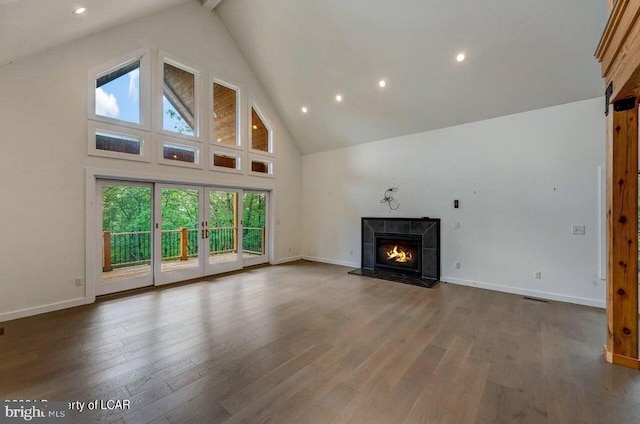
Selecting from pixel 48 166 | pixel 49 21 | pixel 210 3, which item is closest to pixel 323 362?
pixel 48 166

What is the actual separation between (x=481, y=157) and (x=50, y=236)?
702 centimetres

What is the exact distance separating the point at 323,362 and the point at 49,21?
15.8 ft

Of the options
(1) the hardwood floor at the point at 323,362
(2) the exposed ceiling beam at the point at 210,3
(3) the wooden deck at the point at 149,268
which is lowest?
(1) the hardwood floor at the point at 323,362

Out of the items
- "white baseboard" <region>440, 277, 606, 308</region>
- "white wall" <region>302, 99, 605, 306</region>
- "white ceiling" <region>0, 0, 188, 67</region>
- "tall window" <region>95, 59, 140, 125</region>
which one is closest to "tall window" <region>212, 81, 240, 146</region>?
"tall window" <region>95, 59, 140, 125</region>

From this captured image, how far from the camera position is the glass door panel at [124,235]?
4.28 metres

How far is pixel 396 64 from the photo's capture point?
4.51 m

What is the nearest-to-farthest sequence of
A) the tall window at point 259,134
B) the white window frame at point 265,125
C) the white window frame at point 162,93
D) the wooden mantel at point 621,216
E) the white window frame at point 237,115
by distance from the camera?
the wooden mantel at point 621,216
the white window frame at point 162,93
the white window frame at point 237,115
the white window frame at point 265,125
the tall window at point 259,134

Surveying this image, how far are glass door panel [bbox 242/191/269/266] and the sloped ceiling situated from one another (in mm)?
2601

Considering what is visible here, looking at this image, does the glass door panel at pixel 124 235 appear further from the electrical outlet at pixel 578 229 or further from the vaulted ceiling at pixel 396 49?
the electrical outlet at pixel 578 229

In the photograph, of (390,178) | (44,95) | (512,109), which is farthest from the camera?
(390,178)

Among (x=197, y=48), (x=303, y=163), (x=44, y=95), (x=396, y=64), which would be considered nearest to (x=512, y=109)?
(x=396, y=64)

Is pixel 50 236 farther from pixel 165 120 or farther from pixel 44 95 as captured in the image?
pixel 165 120

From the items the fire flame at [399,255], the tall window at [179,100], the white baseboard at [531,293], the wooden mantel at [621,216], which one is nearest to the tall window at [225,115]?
the tall window at [179,100]

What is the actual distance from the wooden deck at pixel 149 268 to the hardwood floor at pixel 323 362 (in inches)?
22.0
